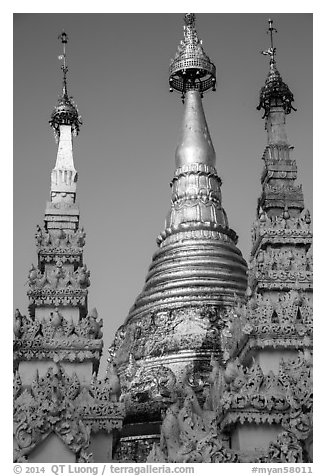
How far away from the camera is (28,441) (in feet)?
37.9

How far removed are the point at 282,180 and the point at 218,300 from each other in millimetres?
3003

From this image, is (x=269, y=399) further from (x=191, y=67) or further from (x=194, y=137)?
(x=191, y=67)

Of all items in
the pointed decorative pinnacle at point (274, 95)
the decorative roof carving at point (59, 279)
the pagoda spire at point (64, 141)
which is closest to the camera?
the decorative roof carving at point (59, 279)

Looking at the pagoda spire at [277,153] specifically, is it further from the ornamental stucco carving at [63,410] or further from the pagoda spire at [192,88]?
the ornamental stucco carving at [63,410]

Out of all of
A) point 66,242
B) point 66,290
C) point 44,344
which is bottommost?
point 44,344

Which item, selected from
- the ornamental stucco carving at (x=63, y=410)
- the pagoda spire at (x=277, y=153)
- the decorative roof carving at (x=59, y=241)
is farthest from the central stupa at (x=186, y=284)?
the decorative roof carving at (x=59, y=241)

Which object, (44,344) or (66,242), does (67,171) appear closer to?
(66,242)

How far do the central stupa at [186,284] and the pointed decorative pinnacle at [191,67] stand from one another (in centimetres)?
2

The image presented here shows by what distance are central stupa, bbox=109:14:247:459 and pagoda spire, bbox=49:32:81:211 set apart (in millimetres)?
3148

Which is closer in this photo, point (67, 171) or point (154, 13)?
point (154, 13)

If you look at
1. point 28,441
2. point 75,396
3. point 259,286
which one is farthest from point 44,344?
point 259,286

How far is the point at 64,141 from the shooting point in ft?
53.7

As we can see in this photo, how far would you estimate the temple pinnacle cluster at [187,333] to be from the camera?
1180cm

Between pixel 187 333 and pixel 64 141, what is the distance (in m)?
3.84
